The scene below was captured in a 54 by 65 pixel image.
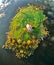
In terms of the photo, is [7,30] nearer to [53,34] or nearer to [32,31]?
[32,31]

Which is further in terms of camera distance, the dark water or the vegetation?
the vegetation

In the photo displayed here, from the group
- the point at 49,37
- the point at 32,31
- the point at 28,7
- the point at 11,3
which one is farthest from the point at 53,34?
the point at 11,3

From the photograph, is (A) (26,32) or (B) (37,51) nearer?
(B) (37,51)

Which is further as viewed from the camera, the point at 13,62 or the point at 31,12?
the point at 31,12

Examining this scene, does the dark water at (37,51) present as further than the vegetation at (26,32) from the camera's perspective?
No

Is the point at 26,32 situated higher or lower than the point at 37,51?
higher

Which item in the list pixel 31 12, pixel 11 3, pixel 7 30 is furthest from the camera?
pixel 11 3

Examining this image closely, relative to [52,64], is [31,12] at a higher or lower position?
higher

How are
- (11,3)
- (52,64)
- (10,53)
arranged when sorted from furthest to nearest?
(11,3) < (10,53) < (52,64)
